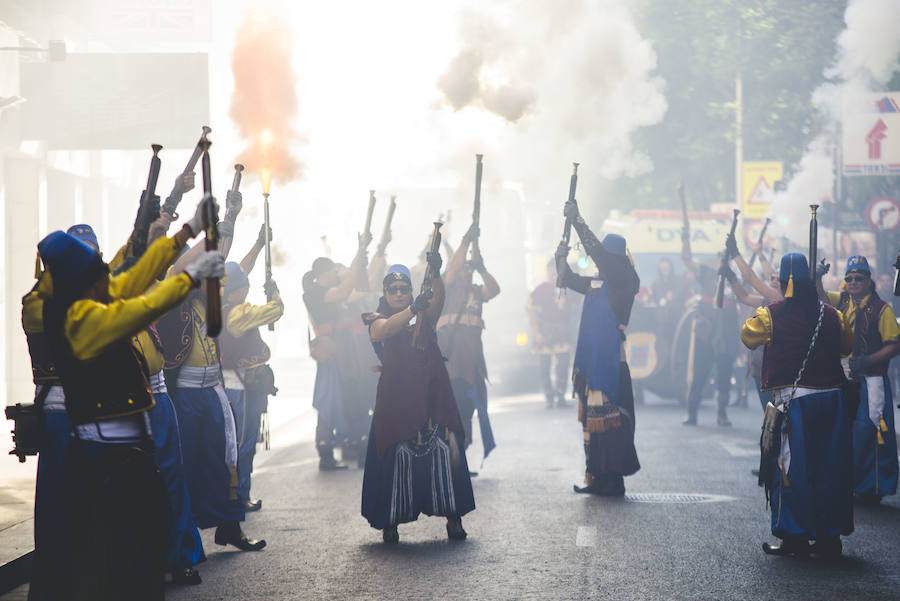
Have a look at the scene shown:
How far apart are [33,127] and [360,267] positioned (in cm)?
675

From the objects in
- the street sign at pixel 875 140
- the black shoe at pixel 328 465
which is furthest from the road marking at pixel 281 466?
the street sign at pixel 875 140

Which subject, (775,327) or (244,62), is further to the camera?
(244,62)

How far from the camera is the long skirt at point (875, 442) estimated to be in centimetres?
938

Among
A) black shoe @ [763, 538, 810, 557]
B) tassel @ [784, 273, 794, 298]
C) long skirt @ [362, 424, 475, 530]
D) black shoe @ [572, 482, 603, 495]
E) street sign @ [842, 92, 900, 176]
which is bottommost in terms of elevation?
black shoe @ [572, 482, 603, 495]

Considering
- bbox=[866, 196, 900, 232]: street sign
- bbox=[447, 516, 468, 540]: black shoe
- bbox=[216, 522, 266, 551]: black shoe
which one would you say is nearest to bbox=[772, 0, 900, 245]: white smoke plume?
bbox=[866, 196, 900, 232]: street sign

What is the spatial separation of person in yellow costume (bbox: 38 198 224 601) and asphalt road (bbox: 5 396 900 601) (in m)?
1.96

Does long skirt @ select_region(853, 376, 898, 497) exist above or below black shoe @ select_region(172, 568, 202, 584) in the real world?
above

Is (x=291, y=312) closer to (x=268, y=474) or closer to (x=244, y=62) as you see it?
(x=244, y=62)

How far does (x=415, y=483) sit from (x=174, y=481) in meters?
2.08

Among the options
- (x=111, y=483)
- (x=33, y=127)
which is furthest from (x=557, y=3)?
(x=111, y=483)

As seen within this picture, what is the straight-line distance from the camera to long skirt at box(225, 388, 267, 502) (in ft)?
28.3

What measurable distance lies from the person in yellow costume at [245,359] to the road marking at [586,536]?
2.20 meters

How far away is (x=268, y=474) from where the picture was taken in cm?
1180

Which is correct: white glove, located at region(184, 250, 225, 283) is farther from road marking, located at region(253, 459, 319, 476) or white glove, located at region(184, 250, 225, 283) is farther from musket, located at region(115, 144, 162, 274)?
road marking, located at region(253, 459, 319, 476)
